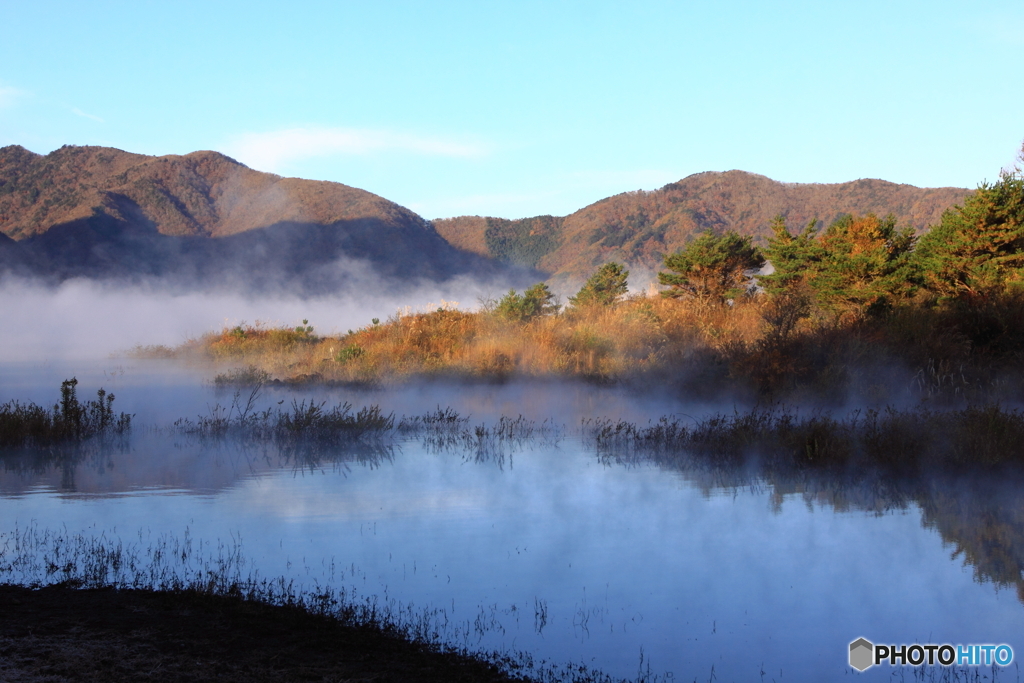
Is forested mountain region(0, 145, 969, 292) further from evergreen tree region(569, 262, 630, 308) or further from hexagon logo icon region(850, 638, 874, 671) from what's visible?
hexagon logo icon region(850, 638, 874, 671)

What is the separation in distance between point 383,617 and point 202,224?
5441 cm

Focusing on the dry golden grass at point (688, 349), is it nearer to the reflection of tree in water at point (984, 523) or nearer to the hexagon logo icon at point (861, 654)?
the reflection of tree in water at point (984, 523)

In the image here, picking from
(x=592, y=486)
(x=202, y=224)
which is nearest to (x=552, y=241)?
(x=202, y=224)

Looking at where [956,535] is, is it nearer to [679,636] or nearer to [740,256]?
[679,636]

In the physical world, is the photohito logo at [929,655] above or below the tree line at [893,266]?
below

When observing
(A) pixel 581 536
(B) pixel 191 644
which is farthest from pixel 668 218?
(B) pixel 191 644

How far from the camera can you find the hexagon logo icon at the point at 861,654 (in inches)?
160

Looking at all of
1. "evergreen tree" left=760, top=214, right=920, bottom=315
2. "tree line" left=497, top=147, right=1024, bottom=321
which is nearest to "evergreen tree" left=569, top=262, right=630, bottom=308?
"tree line" left=497, top=147, right=1024, bottom=321

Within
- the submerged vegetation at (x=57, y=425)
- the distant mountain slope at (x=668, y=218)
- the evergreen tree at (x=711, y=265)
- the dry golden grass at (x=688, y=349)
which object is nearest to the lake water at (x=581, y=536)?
the submerged vegetation at (x=57, y=425)

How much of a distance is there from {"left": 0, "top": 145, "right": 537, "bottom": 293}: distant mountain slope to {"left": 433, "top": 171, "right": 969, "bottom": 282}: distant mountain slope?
11.8 ft

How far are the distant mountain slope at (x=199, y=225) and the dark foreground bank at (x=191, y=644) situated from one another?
40638 mm

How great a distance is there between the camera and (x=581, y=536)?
20.6ft

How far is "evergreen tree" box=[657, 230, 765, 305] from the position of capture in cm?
2177

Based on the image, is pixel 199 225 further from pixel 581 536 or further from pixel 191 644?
pixel 191 644
